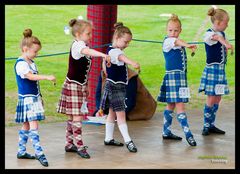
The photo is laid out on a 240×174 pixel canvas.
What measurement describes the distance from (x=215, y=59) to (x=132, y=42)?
11.8m

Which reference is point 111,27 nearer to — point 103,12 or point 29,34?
point 103,12

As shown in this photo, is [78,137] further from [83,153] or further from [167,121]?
[167,121]

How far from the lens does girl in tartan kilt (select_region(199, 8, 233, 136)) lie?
10664mm

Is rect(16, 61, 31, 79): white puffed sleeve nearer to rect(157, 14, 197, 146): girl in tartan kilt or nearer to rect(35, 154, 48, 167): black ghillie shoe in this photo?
rect(35, 154, 48, 167): black ghillie shoe

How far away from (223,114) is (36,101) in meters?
4.26

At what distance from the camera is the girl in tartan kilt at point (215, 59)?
10.7m

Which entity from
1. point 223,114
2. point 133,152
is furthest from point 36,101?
point 223,114

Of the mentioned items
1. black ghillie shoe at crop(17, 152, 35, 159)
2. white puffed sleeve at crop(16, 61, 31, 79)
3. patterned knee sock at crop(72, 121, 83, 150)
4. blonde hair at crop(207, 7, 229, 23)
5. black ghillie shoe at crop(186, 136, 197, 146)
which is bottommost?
black ghillie shoe at crop(17, 152, 35, 159)

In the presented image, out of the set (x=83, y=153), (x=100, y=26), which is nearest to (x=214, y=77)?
(x=100, y=26)

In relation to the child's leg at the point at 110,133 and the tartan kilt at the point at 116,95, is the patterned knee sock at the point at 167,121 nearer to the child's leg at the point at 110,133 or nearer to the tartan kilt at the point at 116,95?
the child's leg at the point at 110,133

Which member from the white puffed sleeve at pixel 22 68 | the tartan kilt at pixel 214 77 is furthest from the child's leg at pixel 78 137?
the tartan kilt at pixel 214 77

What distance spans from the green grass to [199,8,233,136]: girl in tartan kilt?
2.22 metres

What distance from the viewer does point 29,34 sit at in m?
9.20

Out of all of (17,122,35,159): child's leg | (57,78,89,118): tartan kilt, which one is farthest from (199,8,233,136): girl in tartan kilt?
(17,122,35,159): child's leg
